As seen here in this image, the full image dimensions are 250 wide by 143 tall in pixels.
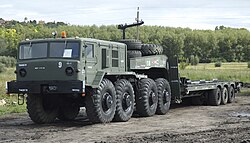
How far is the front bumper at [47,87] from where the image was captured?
12820 mm

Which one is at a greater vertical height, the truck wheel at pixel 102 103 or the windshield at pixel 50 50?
the windshield at pixel 50 50

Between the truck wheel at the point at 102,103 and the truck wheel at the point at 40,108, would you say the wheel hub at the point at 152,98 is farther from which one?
the truck wheel at the point at 40,108

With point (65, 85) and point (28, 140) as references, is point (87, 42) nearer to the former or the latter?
point (65, 85)

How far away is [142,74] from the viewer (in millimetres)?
16797

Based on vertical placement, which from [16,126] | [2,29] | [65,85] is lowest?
[16,126]

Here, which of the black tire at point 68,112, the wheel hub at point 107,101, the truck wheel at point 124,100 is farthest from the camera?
the black tire at point 68,112

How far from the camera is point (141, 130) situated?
41.1 feet

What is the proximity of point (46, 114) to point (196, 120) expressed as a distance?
14.9ft

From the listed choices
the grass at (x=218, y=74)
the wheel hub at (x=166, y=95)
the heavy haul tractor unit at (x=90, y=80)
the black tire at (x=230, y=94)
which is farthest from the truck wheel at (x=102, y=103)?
the grass at (x=218, y=74)

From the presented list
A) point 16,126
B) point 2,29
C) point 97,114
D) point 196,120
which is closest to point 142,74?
point 196,120

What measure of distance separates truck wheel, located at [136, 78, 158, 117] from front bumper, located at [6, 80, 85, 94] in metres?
3.51

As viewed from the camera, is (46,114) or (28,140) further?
(46,114)

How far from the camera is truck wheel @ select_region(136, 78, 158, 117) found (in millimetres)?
15874

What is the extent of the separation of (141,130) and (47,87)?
2.79 m
